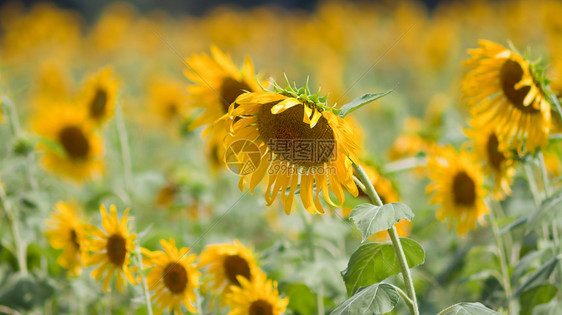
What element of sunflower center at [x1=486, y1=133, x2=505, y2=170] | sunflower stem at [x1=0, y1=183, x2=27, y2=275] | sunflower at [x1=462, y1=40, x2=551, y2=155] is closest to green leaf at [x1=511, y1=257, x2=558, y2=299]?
sunflower at [x1=462, y1=40, x2=551, y2=155]

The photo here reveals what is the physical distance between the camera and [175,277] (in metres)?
1.29

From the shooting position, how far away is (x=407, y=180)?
3049mm

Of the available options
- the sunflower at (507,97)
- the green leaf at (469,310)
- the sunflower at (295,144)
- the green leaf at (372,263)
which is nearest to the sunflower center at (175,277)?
the sunflower at (295,144)

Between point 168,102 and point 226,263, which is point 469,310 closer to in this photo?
point 226,263

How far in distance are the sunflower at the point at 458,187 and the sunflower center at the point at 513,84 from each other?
11.8 inches

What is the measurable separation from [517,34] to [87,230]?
498 cm

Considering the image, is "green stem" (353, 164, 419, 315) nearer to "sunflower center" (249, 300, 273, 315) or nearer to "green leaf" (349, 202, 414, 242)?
"green leaf" (349, 202, 414, 242)

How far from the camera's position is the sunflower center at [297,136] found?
1.07 m

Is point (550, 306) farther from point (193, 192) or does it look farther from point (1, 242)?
point (1, 242)

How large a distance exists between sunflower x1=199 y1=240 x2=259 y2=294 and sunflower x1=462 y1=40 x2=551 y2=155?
76cm

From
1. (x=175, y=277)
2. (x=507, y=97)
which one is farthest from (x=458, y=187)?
(x=175, y=277)

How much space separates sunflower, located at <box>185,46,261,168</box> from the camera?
152cm

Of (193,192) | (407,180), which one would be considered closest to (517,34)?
(407,180)

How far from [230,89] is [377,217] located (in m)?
0.78
